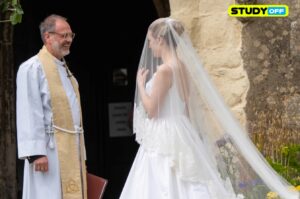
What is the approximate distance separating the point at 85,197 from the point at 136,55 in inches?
164

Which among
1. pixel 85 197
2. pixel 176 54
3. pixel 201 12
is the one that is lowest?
pixel 85 197

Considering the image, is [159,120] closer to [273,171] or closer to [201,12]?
[273,171]

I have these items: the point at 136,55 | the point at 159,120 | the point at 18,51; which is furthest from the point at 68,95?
the point at 136,55

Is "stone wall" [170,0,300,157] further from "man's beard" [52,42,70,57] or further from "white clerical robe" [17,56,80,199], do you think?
"white clerical robe" [17,56,80,199]

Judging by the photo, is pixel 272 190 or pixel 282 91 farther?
pixel 282 91

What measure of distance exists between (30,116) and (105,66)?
443cm

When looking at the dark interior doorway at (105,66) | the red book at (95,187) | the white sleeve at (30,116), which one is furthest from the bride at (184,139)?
the dark interior doorway at (105,66)

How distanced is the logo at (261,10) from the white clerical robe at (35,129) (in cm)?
166

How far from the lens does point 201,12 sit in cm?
627

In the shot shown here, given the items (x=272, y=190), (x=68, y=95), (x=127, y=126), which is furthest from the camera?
(x=127, y=126)

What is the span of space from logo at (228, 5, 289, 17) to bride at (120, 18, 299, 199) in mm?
1055

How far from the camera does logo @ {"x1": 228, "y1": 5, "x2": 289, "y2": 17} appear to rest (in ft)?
19.6

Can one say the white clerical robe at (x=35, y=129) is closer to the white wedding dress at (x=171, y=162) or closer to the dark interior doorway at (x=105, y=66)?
the white wedding dress at (x=171, y=162)

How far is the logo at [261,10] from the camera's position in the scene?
5.97 meters
